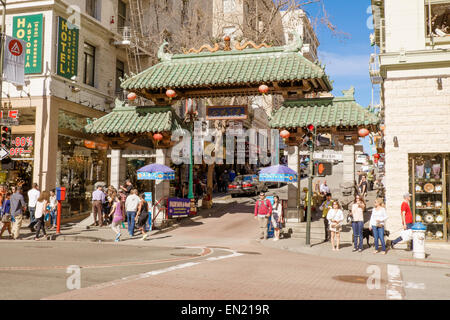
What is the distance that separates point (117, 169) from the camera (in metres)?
21.5

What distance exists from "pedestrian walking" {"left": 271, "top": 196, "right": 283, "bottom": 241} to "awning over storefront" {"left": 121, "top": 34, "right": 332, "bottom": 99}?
17.6 ft

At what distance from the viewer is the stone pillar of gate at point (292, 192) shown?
61.8 feet

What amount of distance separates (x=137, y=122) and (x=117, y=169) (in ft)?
8.99

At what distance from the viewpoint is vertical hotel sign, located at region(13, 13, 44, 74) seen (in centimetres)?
2048

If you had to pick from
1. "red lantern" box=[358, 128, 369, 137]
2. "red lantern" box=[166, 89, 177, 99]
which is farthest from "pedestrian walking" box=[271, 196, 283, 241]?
"red lantern" box=[166, 89, 177, 99]

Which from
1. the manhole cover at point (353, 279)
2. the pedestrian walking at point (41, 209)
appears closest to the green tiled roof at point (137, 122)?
the pedestrian walking at point (41, 209)

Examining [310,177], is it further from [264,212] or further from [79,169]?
[79,169]

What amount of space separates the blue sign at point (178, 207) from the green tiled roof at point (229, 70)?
18.7 feet

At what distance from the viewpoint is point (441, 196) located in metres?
16.2

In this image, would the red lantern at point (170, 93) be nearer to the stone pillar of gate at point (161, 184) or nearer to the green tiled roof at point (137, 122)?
the green tiled roof at point (137, 122)

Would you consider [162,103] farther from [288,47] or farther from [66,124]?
[288,47]

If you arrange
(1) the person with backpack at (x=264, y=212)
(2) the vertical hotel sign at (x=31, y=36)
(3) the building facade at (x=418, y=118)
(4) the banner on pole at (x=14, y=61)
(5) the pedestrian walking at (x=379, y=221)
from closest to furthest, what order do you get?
(5) the pedestrian walking at (x=379, y=221) → (3) the building facade at (x=418, y=118) → (1) the person with backpack at (x=264, y=212) → (4) the banner on pole at (x=14, y=61) → (2) the vertical hotel sign at (x=31, y=36)

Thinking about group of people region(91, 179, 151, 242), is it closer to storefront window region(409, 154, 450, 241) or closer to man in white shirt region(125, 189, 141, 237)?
man in white shirt region(125, 189, 141, 237)
